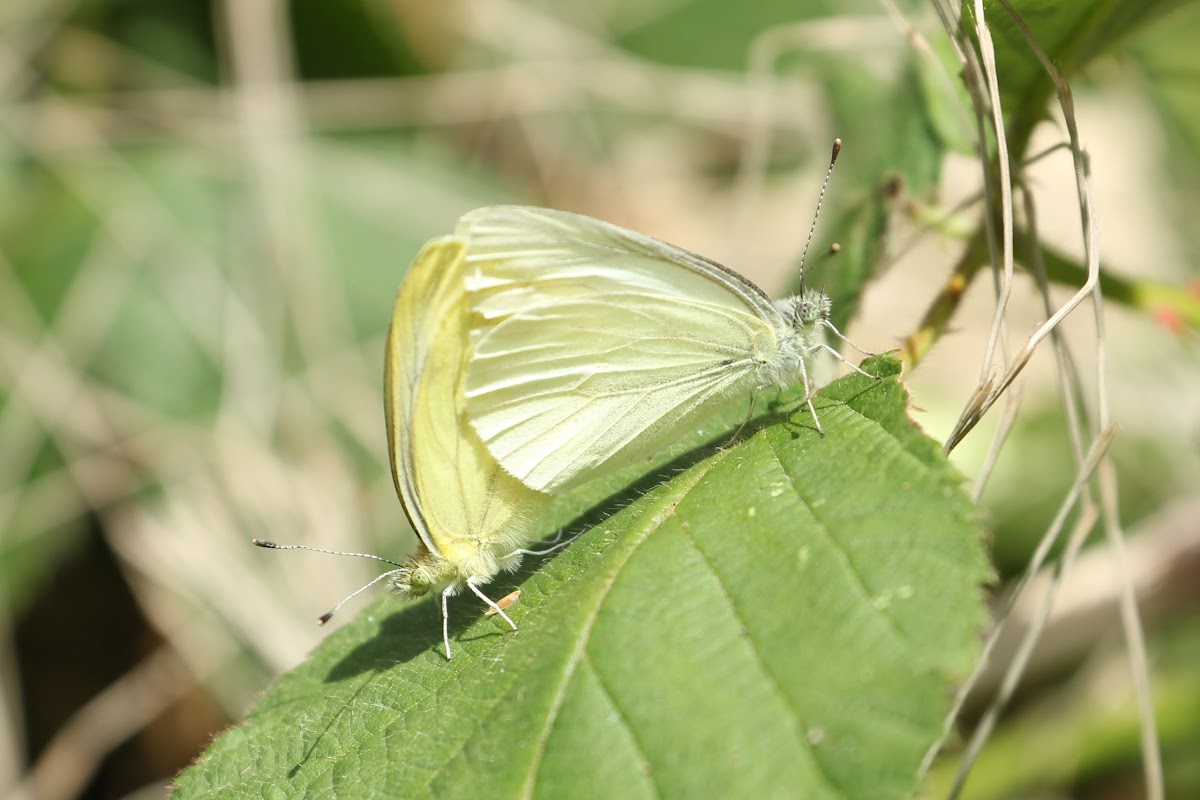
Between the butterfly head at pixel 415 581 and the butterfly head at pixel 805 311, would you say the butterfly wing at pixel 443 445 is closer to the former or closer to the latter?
the butterfly head at pixel 415 581

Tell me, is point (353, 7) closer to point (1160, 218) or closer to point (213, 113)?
point (213, 113)

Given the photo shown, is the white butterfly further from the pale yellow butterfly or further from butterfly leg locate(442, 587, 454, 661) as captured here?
butterfly leg locate(442, 587, 454, 661)

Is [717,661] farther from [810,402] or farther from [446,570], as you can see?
[446,570]

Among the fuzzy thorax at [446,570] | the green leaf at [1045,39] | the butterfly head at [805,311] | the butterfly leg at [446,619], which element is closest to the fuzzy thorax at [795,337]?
the butterfly head at [805,311]

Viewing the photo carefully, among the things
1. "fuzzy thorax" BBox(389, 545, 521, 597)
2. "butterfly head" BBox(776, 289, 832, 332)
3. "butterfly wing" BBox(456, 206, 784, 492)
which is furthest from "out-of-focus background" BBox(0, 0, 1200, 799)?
"fuzzy thorax" BBox(389, 545, 521, 597)

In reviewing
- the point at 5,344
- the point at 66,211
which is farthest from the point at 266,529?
the point at 66,211

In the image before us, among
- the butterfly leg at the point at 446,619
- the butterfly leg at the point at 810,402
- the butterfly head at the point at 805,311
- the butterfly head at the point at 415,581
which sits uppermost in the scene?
the butterfly head at the point at 805,311
